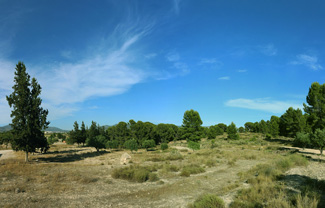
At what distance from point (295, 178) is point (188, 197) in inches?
335

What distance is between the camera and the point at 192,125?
48.7 meters

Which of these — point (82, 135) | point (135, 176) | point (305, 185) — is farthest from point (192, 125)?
point (82, 135)

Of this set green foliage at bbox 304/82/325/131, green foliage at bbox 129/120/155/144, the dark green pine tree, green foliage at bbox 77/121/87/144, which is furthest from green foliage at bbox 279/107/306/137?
green foliage at bbox 77/121/87/144

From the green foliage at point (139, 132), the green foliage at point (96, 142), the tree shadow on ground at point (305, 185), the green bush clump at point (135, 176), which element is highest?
the green foliage at point (139, 132)

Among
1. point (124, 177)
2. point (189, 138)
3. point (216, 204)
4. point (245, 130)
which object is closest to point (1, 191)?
point (124, 177)

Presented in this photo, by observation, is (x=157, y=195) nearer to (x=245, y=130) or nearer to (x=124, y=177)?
(x=124, y=177)

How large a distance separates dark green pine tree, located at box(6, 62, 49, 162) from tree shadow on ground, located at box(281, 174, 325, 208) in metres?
32.3

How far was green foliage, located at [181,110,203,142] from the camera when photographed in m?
48.2

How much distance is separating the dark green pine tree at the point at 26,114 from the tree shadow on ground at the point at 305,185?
32.3m

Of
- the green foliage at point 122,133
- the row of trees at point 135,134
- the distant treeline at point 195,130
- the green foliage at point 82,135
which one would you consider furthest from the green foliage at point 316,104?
the green foliage at point 82,135

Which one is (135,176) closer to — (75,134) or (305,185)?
(305,185)

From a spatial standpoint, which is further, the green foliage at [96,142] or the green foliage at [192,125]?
the green foliage at [192,125]

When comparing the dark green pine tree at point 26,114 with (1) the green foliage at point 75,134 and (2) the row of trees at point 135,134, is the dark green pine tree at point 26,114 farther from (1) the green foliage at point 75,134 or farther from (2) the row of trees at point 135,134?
(1) the green foliage at point 75,134

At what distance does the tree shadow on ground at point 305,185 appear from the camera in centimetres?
994
